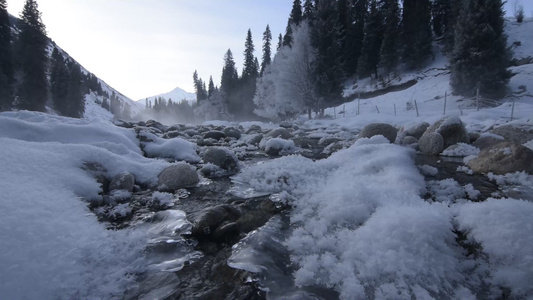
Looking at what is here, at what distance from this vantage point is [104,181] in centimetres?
396

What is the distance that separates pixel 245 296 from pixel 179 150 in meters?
5.52

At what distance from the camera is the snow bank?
1.63 m

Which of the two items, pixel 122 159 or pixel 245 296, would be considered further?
pixel 122 159

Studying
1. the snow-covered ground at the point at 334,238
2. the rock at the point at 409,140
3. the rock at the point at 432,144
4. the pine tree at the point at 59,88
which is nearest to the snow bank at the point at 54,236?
the snow-covered ground at the point at 334,238

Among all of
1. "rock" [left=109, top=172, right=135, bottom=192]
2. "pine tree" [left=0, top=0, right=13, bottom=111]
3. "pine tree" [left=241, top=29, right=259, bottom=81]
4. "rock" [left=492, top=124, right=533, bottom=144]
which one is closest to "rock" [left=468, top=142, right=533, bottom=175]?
"rock" [left=492, top=124, right=533, bottom=144]

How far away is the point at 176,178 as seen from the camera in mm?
4383

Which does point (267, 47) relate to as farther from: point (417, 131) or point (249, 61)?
point (417, 131)

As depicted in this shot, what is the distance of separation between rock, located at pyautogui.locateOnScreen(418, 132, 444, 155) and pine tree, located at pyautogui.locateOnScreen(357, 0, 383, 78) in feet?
93.6

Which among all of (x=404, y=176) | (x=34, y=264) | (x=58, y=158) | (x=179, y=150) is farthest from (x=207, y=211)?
(x=179, y=150)

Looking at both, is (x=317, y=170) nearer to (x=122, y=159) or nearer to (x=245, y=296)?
(x=245, y=296)

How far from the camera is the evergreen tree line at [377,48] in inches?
755

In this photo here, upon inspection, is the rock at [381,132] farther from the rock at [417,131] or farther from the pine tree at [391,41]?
the pine tree at [391,41]

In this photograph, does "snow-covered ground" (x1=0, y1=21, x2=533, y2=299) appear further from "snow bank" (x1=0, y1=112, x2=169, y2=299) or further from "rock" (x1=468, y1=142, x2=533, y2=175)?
"rock" (x1=468, y1=142, x2=533, y2=175)

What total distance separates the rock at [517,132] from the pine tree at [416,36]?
26497mm
